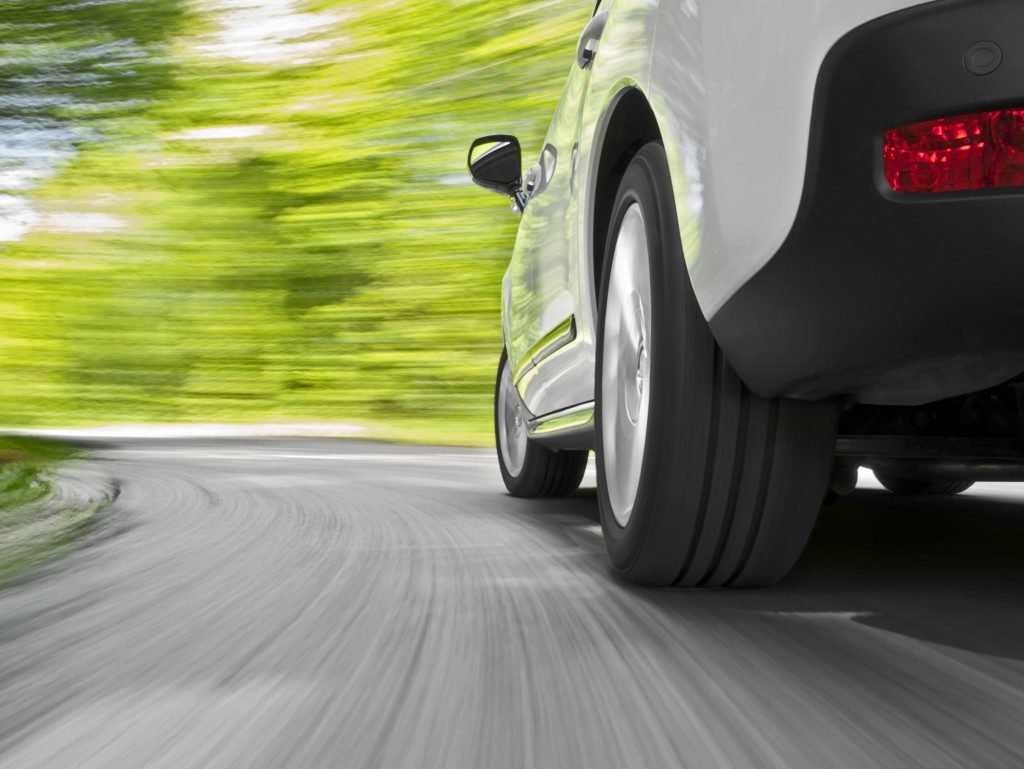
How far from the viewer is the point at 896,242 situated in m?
1.96

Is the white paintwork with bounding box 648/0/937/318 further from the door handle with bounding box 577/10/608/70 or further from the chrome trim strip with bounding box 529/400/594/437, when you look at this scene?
the chrome trim strip with bounding box 529/400/594/437

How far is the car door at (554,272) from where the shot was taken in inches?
138

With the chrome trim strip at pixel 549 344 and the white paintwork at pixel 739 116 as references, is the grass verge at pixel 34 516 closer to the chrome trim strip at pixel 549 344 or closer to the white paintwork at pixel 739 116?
the chrome trim strip at pixel 549 344

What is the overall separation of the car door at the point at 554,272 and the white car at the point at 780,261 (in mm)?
25

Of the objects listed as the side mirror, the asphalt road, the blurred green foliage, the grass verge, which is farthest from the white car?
the blurred green foliage

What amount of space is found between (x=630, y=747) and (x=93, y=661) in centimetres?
103

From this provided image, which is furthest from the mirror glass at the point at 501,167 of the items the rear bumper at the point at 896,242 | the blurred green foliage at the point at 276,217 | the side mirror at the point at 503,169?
the blurred green foliage at the point at 276,217

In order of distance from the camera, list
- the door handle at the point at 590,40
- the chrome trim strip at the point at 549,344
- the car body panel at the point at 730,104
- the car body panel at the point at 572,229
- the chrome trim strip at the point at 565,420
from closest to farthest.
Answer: the car body panel at the point at 730,104 < the car body panel at the point at 572,229 < the door handle at the point at 590,40 < the chrome trim strip at the point at 565,420 < the chrome trim strip at the point at 549,344

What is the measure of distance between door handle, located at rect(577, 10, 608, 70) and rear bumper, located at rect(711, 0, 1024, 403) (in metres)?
1.38

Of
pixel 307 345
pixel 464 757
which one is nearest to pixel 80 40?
pixel 307 345

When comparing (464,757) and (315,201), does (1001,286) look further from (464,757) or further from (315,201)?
(315,201)

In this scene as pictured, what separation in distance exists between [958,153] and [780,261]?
0.32m

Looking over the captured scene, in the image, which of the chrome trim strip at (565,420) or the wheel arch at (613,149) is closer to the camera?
the wheel arch at (613,149)

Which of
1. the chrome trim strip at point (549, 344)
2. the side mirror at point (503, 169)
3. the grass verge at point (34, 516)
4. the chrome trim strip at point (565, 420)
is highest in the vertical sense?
the side mirror at point (503, 169)
